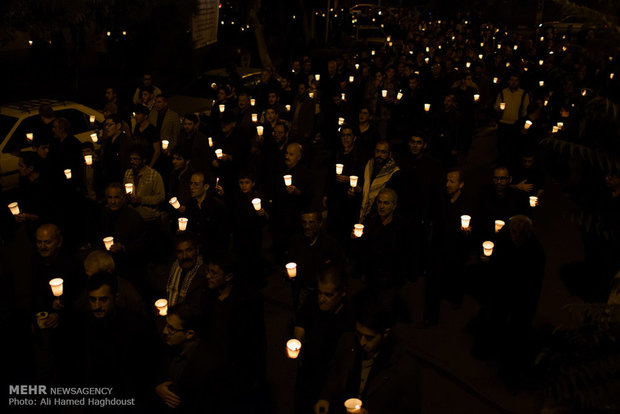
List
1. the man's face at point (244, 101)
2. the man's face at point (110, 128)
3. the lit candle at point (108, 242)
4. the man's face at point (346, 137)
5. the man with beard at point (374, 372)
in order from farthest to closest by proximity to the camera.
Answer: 1. the man's face at point (244, 101)
2. the man's face at point (110, 128)
3. the man's face at point (346, 137)
4. the lit candle at point (108, 242)
5. the man with beard at point (374, 372)

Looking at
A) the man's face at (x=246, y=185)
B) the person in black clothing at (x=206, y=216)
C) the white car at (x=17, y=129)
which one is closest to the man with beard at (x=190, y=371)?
the person in black clothing at (x=206, y=216)

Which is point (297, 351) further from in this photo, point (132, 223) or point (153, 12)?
point (153, 12)

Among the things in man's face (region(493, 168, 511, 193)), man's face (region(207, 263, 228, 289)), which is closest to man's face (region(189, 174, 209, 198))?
man's face (region(207, 263, 228, 289))

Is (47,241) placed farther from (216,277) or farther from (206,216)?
(206,216)

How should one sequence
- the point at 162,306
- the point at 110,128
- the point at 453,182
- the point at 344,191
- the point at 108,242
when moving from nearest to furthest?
the point at 162,306 < the point at 108,242 < the point at 453,182 < the point at 344,191 < the point at 110,128

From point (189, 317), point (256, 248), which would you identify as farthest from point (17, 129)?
point (189, 317)

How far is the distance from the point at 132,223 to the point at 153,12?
14684 millimetres

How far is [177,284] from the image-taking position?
16.6 ft

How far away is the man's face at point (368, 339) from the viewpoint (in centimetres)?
338

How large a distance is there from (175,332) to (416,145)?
4507mm

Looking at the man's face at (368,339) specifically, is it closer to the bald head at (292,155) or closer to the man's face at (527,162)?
the bald head at (292,155)

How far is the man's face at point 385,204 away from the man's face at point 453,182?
0.65 metres

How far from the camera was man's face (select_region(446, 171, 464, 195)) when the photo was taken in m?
6.18

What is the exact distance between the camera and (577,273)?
7.70 m
